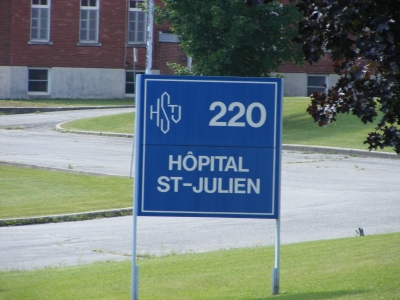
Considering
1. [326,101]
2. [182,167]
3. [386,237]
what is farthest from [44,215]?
[326,101]

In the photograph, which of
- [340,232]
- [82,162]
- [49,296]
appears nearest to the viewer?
[49,296]

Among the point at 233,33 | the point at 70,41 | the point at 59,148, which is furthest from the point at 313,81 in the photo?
the point at 59,148

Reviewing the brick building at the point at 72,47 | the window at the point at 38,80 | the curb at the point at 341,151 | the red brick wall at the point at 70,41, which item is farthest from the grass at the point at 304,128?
the window at the point at 38,80

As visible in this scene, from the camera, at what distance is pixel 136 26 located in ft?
155

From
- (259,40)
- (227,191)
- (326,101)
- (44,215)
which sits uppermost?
(259,40)

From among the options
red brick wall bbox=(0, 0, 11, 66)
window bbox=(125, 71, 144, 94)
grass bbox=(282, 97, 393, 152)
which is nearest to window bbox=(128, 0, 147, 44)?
window bbox=(125, 71, 144, 94)

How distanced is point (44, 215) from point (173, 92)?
7.66 meters

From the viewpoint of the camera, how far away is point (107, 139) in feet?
95.6

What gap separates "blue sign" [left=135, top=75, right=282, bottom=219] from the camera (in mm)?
6621

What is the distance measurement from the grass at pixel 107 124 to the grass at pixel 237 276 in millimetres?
22415

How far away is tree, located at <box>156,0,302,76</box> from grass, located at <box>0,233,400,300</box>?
19.4 metres

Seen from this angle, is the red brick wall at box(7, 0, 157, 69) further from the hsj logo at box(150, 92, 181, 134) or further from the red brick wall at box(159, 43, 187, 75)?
the hsj logo at box(150, 92, 181, 134)

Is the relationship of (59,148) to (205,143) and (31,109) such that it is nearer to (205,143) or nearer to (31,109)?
(31,109)

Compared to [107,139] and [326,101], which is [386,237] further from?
[107,139]
